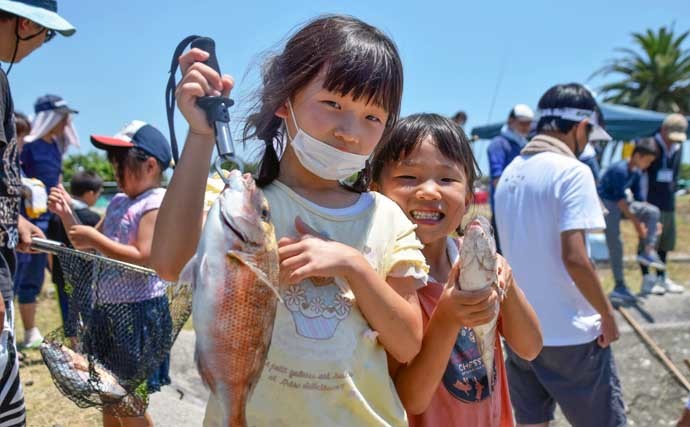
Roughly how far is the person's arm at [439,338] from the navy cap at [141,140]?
8.63ft

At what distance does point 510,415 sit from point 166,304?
2.04m

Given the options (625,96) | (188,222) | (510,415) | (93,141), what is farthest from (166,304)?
(625,96)

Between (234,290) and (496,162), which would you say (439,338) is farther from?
(496,162)

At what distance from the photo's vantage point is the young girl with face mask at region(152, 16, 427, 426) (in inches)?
58.6

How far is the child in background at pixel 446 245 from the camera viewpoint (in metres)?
2.13

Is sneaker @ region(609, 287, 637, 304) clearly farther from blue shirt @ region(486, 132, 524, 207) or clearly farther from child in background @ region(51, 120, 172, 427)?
child in background @ region(51, 120, 172, 427)

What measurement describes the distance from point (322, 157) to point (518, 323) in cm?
96

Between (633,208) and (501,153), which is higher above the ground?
(501,153)

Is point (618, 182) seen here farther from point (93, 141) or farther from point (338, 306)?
point (338, 306)

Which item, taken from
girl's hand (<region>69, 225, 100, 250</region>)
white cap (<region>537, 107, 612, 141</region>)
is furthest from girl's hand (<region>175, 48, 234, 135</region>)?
white cap (<region>537, 107, 612, 141</region>)

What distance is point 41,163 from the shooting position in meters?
6.70

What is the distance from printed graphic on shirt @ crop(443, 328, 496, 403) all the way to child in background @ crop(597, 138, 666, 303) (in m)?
7.04

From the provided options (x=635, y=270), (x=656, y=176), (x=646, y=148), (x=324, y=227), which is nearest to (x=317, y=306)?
(x=324, y=227)

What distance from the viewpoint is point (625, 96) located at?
43938 mm
